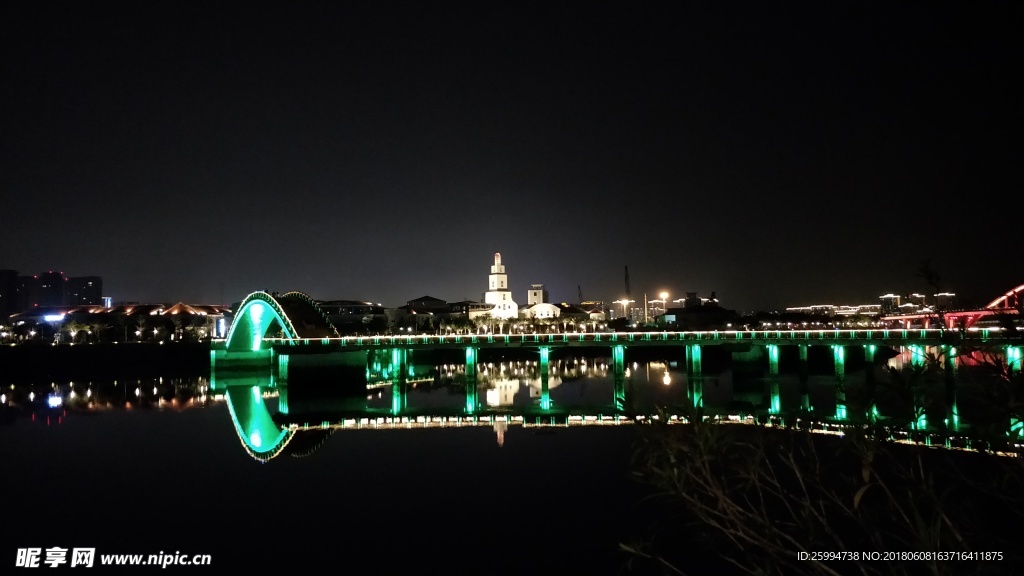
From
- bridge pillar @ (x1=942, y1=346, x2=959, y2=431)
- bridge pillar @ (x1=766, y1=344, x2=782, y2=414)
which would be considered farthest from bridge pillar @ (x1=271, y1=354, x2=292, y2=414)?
bridge pillar @ (x1=942, y1=346, x2=959, y2=431)

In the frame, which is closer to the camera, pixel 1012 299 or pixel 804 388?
pixel 1012 299

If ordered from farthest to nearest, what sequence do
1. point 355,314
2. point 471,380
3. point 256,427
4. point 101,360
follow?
point 355,314 < point 101,360 < point 471,380 < point 256,427

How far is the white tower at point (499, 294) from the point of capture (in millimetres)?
141000

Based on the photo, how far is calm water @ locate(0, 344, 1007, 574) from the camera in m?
18.5

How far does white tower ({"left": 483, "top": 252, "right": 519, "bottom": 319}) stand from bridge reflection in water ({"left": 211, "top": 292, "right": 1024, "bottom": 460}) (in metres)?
53.7

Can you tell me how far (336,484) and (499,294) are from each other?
4796 inches

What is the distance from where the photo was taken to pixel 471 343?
5672 centimetres

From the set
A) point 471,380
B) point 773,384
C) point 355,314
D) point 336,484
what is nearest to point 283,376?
point 471,380

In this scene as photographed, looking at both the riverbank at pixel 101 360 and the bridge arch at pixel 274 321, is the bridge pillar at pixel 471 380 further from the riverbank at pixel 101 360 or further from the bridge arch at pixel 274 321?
the riverbank at pixel 101 360

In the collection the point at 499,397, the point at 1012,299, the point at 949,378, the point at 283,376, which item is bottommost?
the point at 499,397

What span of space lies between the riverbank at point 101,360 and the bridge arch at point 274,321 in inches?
237

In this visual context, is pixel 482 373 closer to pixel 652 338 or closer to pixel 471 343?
pixel 471 343

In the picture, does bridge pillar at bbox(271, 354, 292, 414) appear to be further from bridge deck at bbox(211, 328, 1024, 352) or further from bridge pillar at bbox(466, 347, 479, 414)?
bridge pillar at bbox(466, 347, 479, 414)

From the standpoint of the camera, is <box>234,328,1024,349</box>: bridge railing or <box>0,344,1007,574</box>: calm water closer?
<box>0,344,1007,574</box>: calm water
